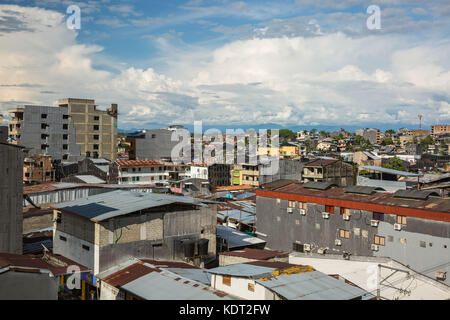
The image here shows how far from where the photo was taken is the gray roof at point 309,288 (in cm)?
1262

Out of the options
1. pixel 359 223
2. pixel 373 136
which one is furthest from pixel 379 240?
pixel 373 136

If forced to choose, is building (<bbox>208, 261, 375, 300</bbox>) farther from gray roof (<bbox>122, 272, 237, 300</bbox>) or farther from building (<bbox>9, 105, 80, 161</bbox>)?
building (<bbox>9, 105, 80, 161</bbox>)

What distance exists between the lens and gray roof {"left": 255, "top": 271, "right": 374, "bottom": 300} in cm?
1262

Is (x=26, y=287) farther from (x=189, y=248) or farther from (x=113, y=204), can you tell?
(x=189, y=248)

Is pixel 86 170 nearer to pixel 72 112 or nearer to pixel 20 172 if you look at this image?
pixel 72 112

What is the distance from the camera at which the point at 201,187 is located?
5566 cm

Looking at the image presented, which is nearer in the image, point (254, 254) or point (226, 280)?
point (226, 280)

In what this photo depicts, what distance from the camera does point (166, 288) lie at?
1352cm

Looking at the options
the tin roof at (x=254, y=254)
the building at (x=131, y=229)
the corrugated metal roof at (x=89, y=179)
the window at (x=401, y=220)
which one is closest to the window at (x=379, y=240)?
the window at (x=401, y=220)

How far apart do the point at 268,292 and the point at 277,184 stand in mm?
16534

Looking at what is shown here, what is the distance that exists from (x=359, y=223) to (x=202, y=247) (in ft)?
31.6

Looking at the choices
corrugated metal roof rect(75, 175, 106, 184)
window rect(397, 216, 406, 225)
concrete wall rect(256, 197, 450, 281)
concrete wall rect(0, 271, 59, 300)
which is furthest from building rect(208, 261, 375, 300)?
corrugated metal roof rect(75, 175, 106, 184)

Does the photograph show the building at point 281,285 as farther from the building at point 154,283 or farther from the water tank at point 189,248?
the water tank at point 189,248

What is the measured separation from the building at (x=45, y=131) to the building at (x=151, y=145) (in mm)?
11926
